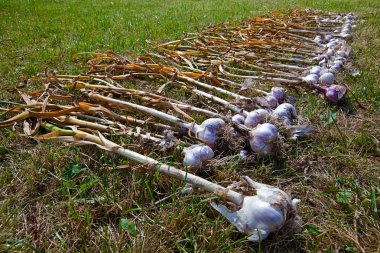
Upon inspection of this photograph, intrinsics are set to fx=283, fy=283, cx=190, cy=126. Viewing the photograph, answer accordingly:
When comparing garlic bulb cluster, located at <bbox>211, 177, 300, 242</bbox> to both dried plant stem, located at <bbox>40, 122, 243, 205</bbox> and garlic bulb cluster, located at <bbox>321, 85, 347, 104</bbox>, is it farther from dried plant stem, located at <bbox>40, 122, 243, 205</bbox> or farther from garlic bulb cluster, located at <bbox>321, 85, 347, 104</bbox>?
garlic bulb cluster, located at <bbox>321, 85, 347, 104</bbox>

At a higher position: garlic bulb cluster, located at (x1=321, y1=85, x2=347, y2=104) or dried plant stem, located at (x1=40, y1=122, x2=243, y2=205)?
garlic bulb cluster, located at (x1=321, y1=85, x2=347, y2=104)

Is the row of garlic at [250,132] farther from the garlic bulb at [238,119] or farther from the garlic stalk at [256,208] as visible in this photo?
the garlic stalk at [256,208]

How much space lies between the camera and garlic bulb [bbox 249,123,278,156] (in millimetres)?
1484

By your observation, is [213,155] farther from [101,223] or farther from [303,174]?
[101,223]

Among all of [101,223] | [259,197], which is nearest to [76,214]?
[101,223]

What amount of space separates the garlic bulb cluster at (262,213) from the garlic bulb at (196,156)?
299mm

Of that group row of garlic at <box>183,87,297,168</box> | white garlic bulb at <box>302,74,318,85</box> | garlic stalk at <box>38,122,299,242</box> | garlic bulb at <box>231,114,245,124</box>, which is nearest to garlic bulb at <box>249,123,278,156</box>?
row of garlic at <box>183,87,297,168</box>

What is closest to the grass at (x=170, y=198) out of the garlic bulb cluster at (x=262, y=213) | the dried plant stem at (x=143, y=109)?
the garlic bulb cluster at (x=262, y=213)

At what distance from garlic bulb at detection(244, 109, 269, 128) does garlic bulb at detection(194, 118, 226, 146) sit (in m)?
0.16

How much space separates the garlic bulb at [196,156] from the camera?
4.68ft

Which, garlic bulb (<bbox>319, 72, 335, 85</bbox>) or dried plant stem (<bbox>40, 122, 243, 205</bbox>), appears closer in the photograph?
dried plant stem (<bbox>40, 122, 243, 205</bbox>)

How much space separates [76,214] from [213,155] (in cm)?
71

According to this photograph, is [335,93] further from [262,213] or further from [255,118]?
[262,213]

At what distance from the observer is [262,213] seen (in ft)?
3.57
